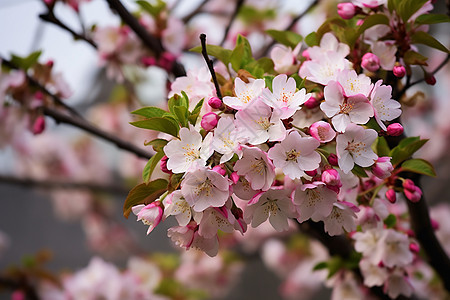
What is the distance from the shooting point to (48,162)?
2658 millimetres

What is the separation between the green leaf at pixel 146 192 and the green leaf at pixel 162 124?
0.25 feet

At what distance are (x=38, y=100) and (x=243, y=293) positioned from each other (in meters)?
2.65

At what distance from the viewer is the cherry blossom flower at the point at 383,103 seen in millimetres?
601

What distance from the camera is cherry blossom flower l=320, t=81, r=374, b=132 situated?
0.58m

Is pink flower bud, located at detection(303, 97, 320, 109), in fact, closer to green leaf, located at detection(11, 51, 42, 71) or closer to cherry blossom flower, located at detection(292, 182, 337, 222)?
cherry blossom flower, located at detection(292, 182, 337, 222)

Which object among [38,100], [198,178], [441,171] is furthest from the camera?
[441,171]

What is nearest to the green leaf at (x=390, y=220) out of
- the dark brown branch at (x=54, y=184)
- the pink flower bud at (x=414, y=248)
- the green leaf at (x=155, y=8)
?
the pink flower bud at (x=414, y=248)

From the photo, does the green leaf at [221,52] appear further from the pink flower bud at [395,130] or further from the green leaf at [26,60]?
the green leaf at [26,60]

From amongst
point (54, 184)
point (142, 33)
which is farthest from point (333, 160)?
point (54, 184)

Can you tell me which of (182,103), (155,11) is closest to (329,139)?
(182,103)

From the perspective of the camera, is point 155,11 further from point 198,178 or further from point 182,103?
point 198,178

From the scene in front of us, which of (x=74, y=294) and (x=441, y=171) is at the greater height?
(x=74, y=294)

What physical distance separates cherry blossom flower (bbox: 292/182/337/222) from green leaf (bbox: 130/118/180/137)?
0.63 ft

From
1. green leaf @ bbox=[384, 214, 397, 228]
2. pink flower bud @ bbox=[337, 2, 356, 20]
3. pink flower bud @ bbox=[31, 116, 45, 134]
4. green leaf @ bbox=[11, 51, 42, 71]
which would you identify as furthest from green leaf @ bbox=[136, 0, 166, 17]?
green leaf @ bbox=[384, 214, 397, 228]
